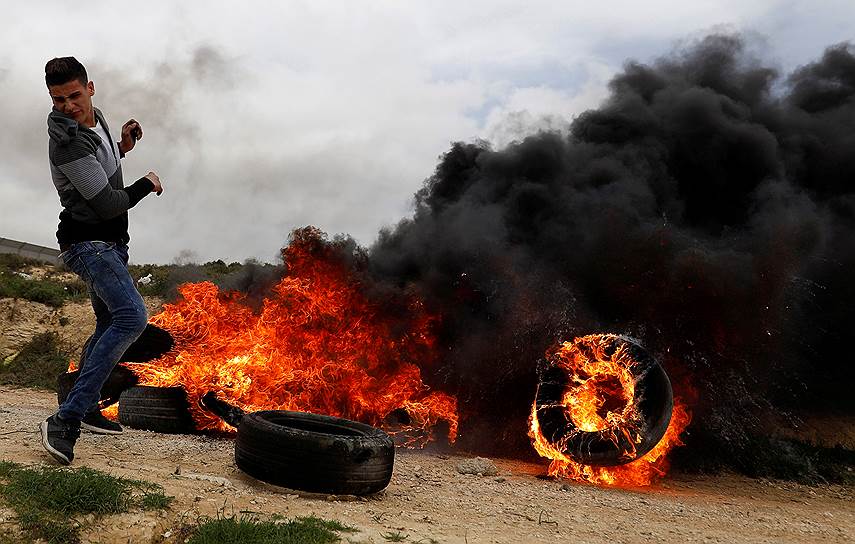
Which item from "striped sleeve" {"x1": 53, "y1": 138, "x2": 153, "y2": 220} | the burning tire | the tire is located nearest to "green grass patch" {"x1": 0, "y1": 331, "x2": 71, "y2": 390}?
the tire

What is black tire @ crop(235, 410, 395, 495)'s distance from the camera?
577 cm

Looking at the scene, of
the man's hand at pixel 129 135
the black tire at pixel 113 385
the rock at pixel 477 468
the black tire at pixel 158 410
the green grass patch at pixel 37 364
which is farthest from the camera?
the green grass patch at pixel 37 364

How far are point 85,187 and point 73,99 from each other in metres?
0.81

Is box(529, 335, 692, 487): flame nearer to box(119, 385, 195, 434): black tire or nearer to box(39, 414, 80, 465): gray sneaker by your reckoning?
box(119, 385, 195, 434): black tire

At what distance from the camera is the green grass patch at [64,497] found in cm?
397

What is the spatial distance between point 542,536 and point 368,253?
827cm

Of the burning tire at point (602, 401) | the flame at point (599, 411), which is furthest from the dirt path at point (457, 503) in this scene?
the burning tire at point (602, 401)

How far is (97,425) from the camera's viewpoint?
22.4 ft

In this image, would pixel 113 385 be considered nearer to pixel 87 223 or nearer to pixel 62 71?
pixel 87 223

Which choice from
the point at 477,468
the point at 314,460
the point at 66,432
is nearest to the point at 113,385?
the point at 66,432

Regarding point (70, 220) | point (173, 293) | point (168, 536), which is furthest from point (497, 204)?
point (173, 293)

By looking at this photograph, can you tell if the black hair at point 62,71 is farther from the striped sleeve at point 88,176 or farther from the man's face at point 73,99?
the striped sleeve at point 88,176

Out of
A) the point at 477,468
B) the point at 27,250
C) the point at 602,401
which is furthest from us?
the point at 27,250

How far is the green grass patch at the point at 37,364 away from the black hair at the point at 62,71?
439 inches
